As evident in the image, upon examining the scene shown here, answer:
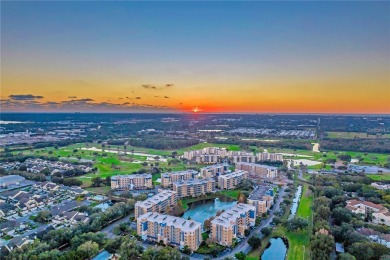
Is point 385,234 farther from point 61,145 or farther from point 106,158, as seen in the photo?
point 61,145

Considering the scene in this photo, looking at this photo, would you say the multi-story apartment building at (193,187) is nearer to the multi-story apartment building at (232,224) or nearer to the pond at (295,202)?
the multi-story apartment building at (232,224)

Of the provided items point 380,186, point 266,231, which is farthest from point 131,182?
point 380,186

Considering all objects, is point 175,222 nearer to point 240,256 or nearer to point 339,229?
point 240,256

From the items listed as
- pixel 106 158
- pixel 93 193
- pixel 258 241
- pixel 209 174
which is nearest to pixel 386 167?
pixel 209 174

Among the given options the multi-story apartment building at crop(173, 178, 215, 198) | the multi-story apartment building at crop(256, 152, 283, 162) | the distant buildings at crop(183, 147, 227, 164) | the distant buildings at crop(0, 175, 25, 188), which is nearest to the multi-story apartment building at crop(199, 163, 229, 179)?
the multi-story apartment building at crop(173, 178, 215, 198)

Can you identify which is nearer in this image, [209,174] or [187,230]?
[187,230]

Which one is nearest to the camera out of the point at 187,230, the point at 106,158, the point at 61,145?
the point at 187,230
